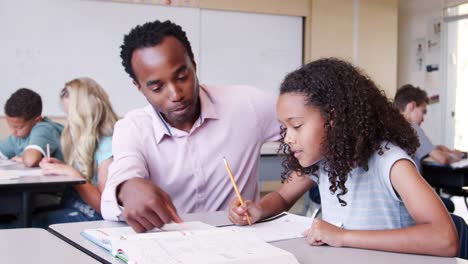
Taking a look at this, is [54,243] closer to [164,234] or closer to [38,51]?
[164,234]

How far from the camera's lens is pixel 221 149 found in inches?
62.4

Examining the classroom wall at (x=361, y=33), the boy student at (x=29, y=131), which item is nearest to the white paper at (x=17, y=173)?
the boy student at (x=29, y=131)

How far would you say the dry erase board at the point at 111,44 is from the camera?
4.83 meters

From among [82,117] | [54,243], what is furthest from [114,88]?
[54,243]

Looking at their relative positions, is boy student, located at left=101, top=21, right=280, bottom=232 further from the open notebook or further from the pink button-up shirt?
the open notebook

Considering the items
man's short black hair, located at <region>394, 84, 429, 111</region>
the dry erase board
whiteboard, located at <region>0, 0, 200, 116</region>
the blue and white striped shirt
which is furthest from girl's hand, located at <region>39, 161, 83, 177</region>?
man's short black hair, located at <region>394, 84, 429, 111</region>

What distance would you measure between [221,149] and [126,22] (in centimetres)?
394

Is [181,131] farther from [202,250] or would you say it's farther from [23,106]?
[23,106]

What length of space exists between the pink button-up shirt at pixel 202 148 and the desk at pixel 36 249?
299 millimetres

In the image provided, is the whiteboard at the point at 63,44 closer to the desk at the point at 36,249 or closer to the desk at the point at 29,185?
the desk at the point at 29,185

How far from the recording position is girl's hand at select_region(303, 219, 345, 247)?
1.03 m

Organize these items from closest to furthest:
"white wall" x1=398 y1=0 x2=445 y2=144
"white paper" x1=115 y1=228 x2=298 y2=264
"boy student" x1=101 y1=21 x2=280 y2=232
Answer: "white paper" x1=115 y1=228 x2=298 y2=264 → "boy student" x1=101 y1=21 x2=280 y2=232 → "white wall" x1=398 y1=0 x2=445 y2=144

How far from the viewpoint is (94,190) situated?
2432 mm

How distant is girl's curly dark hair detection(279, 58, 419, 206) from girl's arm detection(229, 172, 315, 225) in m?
0.16
